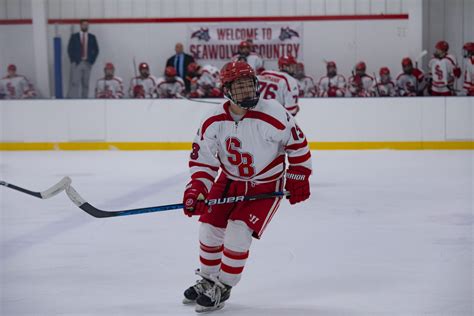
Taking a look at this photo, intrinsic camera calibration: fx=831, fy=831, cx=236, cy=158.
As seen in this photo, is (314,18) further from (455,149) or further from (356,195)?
(356,195)

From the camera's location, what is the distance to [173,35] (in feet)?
46.1

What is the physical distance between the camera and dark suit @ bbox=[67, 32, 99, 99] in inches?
542

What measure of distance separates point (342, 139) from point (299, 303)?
726cm

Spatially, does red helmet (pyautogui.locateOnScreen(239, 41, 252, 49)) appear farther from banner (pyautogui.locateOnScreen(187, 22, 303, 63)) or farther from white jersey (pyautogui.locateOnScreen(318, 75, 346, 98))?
banner (pyautogui.locateOnScreen(187, 22, 303, 63))

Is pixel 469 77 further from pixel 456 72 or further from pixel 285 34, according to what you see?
pixel 285 34

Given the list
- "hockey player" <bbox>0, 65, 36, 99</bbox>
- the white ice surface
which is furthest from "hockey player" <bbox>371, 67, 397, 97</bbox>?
"hockey player" <bbox>0, 65, 36, 99</bbox>

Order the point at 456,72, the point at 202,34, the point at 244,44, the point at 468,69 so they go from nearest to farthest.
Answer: the point at 244,44 → the point at 468,69 → the point at 456,72 → the point at 202,34

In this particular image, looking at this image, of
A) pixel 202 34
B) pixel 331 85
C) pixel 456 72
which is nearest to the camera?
pixel 456 72

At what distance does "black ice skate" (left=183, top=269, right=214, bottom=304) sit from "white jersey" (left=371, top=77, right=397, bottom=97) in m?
8.32

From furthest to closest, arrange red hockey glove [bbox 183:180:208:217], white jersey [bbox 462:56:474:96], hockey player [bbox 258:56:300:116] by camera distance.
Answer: white jersey [bbox 462:56:474:96], hockey player [bbox 258:56:300:116], red hockey glove [bbox 183:180:208:217]

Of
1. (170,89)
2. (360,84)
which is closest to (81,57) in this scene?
(170,89)

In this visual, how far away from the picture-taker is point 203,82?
38.9ft

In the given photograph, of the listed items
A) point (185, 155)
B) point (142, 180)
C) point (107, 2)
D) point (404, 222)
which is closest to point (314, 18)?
point (107, 2)

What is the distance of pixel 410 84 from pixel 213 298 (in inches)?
349
